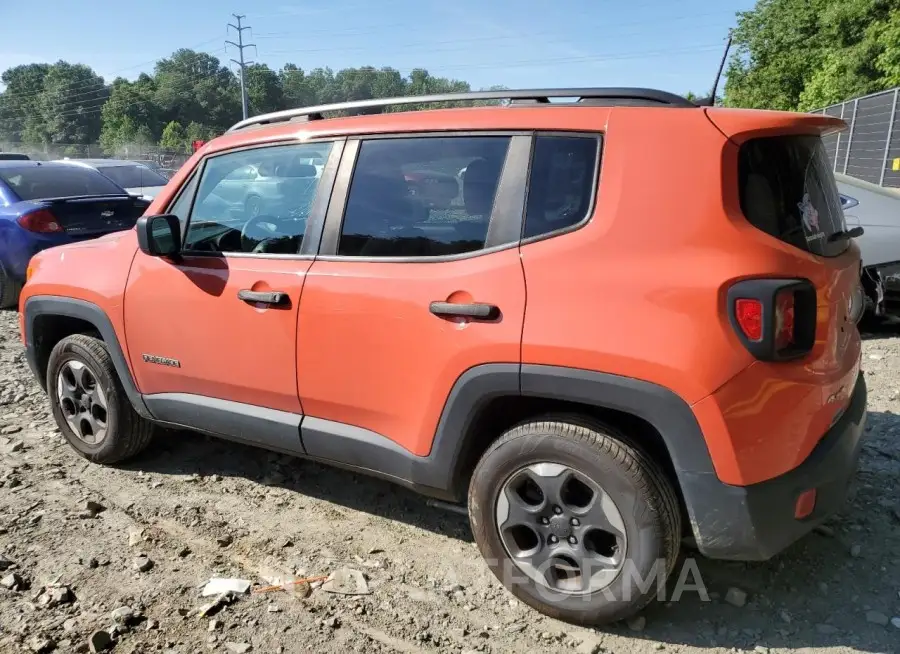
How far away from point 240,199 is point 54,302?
52.6 inches

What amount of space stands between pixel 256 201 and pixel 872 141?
13674 millimetres

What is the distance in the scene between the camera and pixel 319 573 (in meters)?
2.86

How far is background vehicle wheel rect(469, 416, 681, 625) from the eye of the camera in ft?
7.45

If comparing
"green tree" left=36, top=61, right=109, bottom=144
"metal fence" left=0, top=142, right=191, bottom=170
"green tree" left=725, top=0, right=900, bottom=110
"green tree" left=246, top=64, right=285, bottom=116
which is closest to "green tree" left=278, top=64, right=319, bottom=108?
"green tree" left=246, top=64, right=285, bottom=116

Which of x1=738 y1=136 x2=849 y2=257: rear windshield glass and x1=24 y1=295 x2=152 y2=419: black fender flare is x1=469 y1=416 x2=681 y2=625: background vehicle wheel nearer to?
x1=738 y1=136 x2=849 y2=257: rear windshield glass

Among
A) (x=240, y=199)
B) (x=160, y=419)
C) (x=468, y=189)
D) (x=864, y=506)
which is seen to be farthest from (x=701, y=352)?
(x=160, y=419)

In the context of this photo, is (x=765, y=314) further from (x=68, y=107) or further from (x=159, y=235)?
(x=68, y=107)

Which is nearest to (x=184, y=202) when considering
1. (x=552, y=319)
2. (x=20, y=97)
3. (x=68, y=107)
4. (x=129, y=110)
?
(x=552, y=319)

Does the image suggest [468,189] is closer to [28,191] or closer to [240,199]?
[240,199]

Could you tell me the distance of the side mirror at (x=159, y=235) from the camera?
3.19 meters

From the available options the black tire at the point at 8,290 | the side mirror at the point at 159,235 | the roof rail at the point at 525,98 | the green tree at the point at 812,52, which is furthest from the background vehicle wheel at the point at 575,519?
the green tree at the point at 812,52

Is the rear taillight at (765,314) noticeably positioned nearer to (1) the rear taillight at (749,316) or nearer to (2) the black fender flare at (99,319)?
(1) the rear taillight at (749,316)

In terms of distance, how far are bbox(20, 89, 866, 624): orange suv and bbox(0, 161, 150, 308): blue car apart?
4715 millimetres

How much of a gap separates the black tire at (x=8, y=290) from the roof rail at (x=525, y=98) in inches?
214
